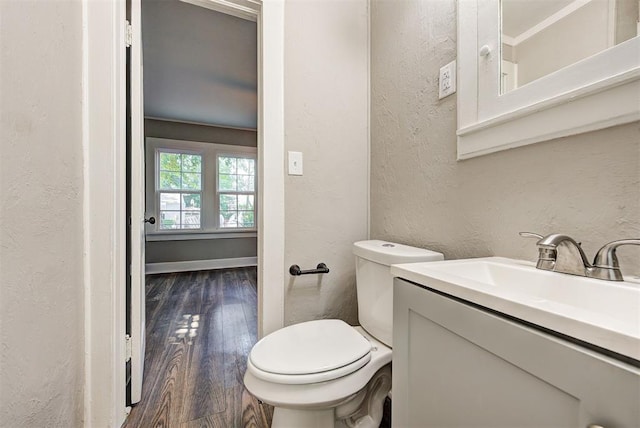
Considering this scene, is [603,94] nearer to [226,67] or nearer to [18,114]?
[18,114]

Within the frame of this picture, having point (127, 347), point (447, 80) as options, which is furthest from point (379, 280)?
point (127, 347)

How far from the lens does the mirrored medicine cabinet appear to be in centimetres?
60

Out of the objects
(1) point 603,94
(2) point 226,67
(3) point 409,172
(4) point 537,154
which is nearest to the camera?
(1) point 603,94

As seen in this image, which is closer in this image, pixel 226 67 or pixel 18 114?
pixel 18 114

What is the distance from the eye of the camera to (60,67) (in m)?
0.86

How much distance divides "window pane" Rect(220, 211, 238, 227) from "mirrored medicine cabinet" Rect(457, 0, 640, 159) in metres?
3.97

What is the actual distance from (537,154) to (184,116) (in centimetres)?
419

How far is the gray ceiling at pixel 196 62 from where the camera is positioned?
6.51 ft

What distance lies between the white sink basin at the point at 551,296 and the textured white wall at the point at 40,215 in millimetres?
915

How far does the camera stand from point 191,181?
412cm

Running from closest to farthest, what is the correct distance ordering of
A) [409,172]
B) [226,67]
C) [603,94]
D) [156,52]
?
1. [603,94]
2. [409,172]
3. [156,52]
4. [226,67]

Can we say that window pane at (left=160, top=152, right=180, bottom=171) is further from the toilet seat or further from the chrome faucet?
the chrome faucet

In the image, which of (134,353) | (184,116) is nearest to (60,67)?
A: (134,353)

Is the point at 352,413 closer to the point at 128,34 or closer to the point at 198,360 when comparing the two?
the point at 198,360
